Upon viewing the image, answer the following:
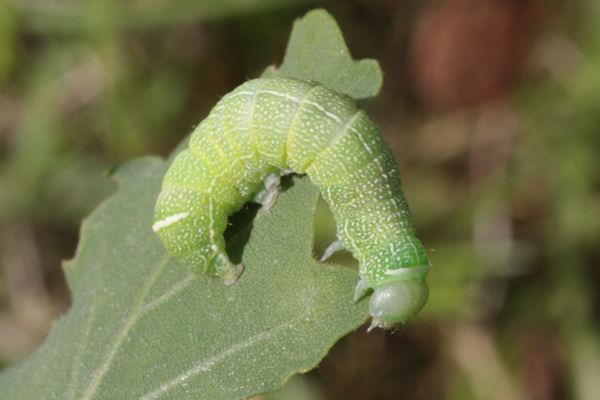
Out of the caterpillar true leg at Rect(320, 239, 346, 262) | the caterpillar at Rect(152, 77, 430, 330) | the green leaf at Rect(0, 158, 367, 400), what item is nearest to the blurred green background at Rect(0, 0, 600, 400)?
the caterpillar true leg at Rect(320, 239, 346, 262)

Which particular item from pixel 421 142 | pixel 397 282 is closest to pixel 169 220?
pixel 397 282

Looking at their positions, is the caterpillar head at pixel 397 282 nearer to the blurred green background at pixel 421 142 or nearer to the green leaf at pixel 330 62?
the green leaf at pixel 330 62

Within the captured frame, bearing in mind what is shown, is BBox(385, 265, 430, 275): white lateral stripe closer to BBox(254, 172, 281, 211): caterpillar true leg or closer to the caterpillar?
the caterpillar

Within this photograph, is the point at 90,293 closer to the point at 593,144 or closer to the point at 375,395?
the point at 375,395

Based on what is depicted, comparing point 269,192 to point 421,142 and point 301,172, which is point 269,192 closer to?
point 301,172

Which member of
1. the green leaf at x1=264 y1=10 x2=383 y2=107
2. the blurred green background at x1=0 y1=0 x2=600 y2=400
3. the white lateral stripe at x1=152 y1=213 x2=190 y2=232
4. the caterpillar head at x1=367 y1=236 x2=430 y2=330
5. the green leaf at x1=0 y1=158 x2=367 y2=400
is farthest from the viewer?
the blurred green background at x1=0 y1=0 x2=600 y2=400

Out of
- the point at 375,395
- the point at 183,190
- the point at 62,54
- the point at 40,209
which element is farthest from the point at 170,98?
the point at 375,395

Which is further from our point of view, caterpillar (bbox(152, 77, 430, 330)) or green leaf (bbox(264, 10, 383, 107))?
green leaf (bbox(264, 10, 383, 107))

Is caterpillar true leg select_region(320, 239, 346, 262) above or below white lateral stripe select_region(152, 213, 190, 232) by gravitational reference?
below
